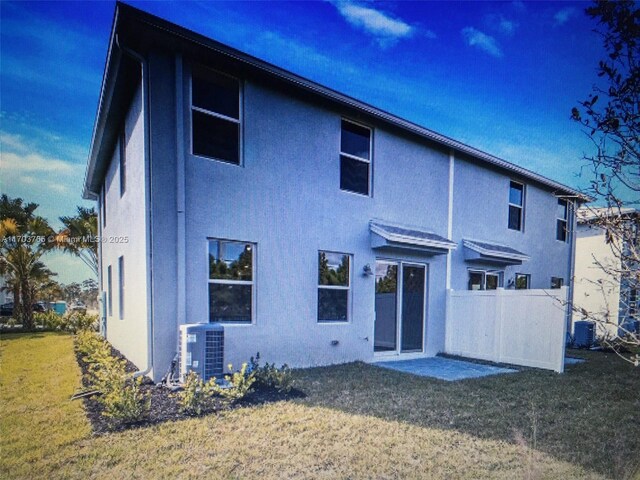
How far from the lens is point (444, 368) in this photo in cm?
787

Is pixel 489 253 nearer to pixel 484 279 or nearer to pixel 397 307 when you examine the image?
pixel 484 279

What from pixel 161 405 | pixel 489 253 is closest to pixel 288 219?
pixel 161 405

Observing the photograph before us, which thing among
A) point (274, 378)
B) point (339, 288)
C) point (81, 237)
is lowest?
point (274, 378)

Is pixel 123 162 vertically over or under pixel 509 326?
over

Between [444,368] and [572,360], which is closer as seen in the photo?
[444,368]

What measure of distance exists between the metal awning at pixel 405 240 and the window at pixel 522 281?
4805 millimetres

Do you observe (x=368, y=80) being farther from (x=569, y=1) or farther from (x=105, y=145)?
(x=105, y=145)

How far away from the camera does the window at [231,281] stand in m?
6.32

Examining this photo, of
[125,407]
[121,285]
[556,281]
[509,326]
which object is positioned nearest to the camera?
[125,407]

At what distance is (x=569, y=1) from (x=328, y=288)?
583 cm

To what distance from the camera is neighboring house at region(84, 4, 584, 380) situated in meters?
5.86

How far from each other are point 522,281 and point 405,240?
7.02m

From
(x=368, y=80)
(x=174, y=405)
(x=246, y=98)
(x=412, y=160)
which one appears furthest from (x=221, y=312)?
(x=412, y=160)

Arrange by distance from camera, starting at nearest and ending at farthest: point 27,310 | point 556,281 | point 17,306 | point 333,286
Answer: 1. point 333,286
2. point 556,281
3. point 27,310
4. point 17,306
